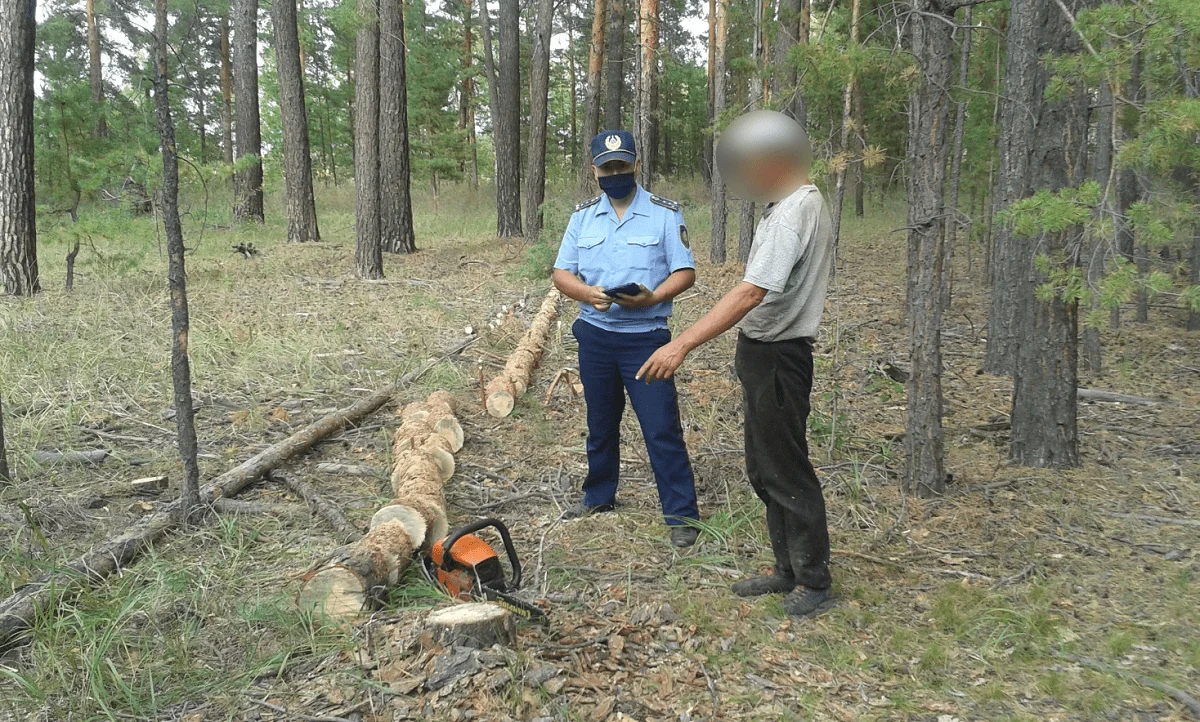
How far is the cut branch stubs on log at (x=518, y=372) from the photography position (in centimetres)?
596

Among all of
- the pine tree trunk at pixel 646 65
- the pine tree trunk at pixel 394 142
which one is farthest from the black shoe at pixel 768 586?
the pine tree trunk at pixel 394 142

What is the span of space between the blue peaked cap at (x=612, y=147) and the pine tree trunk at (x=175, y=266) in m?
1.94

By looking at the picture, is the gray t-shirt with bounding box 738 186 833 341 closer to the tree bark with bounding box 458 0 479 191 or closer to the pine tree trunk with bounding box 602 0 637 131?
the pine tree trunk with bounding box 602 0 637 131

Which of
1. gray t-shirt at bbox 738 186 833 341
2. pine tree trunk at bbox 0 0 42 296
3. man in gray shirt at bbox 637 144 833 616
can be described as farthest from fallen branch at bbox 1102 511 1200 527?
pine tree trunk at bbox 0 0 42 296

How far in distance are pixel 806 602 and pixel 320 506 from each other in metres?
2.54

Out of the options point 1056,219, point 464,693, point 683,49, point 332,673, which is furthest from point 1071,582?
point 683,49

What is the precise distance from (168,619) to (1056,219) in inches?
159

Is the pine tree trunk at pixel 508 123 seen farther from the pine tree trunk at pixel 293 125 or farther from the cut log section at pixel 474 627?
the cut log section at pixel 474 627

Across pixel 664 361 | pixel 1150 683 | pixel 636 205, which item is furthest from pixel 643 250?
pixel 1150 683

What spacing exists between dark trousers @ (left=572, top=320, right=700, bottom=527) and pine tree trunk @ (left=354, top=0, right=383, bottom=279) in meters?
7.84

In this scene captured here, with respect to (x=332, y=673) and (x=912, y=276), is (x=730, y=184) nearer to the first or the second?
(x=912, y=276)

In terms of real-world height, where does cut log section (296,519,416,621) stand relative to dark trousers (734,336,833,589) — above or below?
below

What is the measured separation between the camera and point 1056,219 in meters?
3.35

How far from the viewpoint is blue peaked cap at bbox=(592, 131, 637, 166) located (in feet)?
12.2
